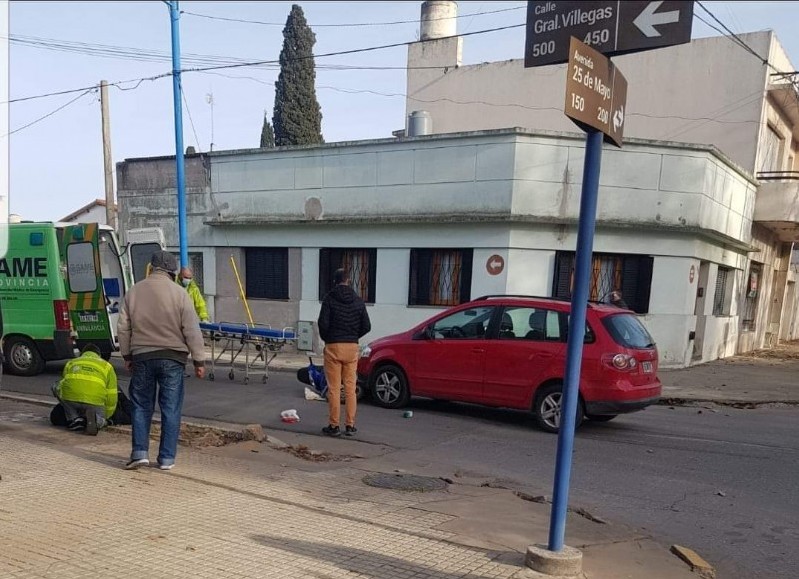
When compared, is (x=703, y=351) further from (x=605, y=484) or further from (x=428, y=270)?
(x=605, y=484)

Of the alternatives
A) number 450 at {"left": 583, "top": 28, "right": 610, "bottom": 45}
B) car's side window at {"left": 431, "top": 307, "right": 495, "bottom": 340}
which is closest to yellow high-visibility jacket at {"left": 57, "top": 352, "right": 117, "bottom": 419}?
car's side window at {"left": 431, "top": 307, "right": 495, "bottom": 340}

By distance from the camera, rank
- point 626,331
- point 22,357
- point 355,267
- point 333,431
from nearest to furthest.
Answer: point 333,431
point 626,331
point 22,357
point 355,267

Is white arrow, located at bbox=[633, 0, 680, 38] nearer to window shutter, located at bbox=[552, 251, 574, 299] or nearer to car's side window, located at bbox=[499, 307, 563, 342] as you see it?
car's side window, located at bbox=[499, 307, 563, 342]

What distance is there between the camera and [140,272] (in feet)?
44.5

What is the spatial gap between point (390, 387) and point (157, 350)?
4.53 m

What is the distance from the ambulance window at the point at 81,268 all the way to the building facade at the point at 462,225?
5.76m

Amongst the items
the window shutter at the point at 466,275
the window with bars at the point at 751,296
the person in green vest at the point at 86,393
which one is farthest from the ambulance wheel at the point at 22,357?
the window with bars at the point at 751,296

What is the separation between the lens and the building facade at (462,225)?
13734mm

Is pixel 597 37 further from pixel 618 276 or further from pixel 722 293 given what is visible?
→ pixel 722 293

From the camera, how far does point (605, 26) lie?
11.8 ft

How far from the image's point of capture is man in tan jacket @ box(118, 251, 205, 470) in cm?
549

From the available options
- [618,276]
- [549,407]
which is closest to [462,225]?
[618,276]

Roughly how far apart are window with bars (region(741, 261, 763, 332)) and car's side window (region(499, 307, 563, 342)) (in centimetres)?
1315

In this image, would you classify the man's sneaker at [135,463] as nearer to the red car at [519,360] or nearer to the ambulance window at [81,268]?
the red car at [519,360]
